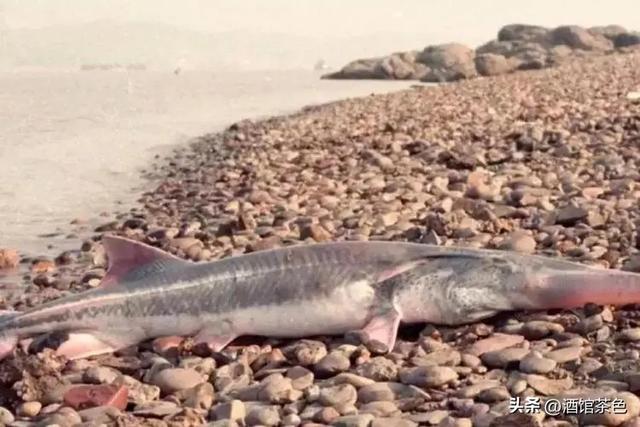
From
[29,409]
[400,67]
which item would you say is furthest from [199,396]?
[400,67]

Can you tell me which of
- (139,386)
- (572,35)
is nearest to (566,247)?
(139,386)

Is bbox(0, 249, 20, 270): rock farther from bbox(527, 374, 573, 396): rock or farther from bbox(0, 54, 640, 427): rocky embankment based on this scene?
bbox(527, 374, 573, 396): rock

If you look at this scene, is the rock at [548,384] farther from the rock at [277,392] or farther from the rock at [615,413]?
the rock at [277,392]

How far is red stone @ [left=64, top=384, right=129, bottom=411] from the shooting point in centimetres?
440

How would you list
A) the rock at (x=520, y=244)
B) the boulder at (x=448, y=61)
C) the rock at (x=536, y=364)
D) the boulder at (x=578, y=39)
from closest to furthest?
the rock at (x=536, y=364), the rock at (x=520, y=244), the boulder at (x=448, y=61), the boulder at (x=578, y=39)

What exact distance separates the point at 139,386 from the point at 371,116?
59.5 ft

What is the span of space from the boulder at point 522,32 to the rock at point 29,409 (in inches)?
2908

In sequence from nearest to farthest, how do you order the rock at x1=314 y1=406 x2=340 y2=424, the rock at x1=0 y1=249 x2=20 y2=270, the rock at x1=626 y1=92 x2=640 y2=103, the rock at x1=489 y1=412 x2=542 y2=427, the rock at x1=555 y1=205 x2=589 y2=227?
the rock at x1=489 y1=412 x2=542 y2=427
the rock at x1=314 y1=406 x2=340 y2=424
the rock at x1=555 y1=205 x2=589 y2=227
the rock at x1=0 y1=249 x2=20 y2=270
the rock at x1=626 y1=92 x2=640 y2=103

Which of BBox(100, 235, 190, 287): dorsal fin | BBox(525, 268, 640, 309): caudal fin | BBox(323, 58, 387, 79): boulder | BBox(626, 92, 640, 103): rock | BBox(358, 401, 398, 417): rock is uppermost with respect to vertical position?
BBox(100, 235, 190, 287): dorsal fin

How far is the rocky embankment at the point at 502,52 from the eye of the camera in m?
65.4

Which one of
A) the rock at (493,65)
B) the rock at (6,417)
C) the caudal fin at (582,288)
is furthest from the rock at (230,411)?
the rock at (493,65)

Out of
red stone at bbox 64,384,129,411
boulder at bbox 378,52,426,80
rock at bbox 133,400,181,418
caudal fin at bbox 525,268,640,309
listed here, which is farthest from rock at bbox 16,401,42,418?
boulder at bbox 378,52,426,80

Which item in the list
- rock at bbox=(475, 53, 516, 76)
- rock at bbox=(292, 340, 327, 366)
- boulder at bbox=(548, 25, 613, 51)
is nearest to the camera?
rock at bbox=(292, 340, 327, 366)

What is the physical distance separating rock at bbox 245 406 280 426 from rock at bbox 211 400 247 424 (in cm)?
3
